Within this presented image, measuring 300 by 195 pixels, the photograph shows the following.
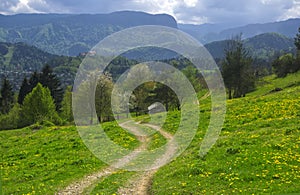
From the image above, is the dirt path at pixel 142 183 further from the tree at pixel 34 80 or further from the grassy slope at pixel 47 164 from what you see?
the tree at pixel 34 80

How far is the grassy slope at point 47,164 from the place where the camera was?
21.6 metres

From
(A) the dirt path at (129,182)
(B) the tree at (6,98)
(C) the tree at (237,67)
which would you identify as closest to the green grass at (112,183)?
(A) the dirt path at (129,182)

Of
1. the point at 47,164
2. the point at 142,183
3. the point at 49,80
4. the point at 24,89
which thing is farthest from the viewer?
the point at 24,89

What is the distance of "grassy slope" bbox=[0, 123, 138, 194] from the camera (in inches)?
849

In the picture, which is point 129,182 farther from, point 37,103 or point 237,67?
point 37,103

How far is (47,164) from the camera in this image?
27.1 metres

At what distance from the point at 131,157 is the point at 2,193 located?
11.1 m

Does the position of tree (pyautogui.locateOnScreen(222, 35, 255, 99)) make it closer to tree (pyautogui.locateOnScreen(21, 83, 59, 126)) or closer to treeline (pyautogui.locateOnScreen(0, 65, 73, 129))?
treeline (pyautogui.locateOnScreen(0, 65, 73, 129))

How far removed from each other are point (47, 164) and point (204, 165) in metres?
14.0

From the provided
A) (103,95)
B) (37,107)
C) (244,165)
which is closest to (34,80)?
(37,107)

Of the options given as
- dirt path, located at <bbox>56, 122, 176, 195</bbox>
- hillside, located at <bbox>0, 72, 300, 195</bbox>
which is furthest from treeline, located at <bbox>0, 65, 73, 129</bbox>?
dirt path, located at <bbox>56, 122, 176, 195</bbox>

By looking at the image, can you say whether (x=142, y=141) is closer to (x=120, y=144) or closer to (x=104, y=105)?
(x=120, y=144)

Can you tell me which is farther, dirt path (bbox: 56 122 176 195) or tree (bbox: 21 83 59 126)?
tree (bbox: 21 83 59 126)

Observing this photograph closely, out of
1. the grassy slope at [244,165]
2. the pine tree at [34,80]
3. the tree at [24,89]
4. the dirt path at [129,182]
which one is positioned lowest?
the dirt path at [129,182]
